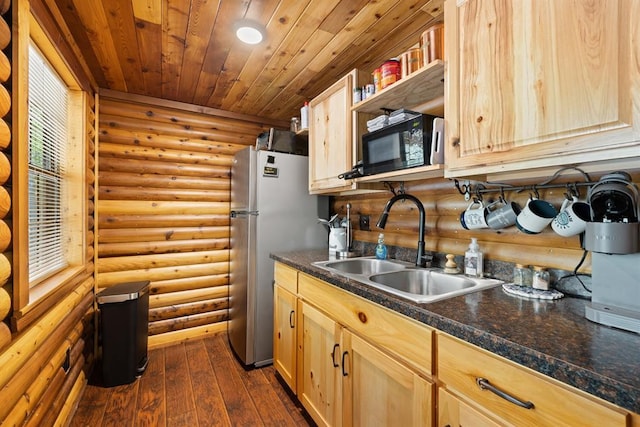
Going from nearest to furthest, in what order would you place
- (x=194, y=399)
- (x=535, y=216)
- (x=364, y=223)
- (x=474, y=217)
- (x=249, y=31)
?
(x=535, y=216), (x=474, y=217), (x=249, y=31), (x=194, y=399), (x=364, y=223)

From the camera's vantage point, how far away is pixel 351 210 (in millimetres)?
2465

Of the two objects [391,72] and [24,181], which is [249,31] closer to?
[391,72]

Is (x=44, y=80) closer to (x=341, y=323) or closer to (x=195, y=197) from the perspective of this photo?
(x=195, y=197)

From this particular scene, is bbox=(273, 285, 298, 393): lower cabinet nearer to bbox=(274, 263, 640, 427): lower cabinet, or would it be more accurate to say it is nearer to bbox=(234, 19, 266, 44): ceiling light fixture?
bbox=(274, 263, 640, 427): lower cabinet

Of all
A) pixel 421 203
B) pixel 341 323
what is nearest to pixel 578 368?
pixel 341 323

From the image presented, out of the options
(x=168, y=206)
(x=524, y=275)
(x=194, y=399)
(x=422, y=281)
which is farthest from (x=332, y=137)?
(x=194, y=399)

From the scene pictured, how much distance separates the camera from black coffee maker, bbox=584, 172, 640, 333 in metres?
0.79

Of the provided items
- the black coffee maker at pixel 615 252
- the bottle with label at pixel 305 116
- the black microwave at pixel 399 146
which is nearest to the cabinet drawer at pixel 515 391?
the black coffee maker at pixel 615 252

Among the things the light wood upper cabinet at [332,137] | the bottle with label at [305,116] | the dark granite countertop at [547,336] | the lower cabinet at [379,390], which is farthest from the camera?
the bottle with label at [305,116]

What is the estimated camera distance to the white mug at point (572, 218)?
1.02 m

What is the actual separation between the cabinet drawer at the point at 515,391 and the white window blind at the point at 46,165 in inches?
77.6

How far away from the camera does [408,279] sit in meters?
1.66

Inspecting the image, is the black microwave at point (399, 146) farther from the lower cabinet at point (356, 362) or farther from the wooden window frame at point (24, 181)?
the wooden window frame at point (24, 181)

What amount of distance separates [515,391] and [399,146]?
1088mm
